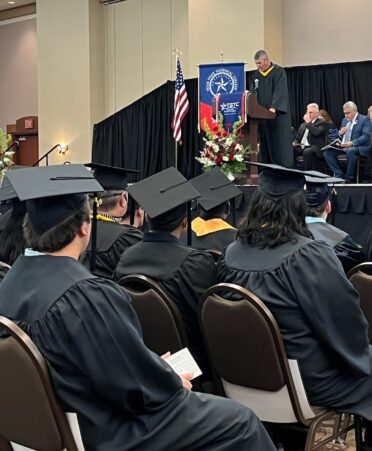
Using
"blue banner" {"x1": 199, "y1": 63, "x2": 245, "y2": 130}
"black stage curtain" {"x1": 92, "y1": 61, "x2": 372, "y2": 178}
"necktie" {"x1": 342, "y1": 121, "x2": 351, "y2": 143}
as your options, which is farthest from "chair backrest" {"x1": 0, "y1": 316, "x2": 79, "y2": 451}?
"black stage curtain" {"x1": 92, "y1": 61, "x2": 372, "y2": 178}

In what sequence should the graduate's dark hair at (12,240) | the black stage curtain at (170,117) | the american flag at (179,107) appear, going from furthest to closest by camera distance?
the american flag at (179,107)
the black stage curtain at (170,117)
the graduate's dark hair at (12,240)

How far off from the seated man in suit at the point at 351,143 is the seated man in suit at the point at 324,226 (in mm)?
5954

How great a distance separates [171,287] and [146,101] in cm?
1123

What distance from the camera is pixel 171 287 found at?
2904 mm

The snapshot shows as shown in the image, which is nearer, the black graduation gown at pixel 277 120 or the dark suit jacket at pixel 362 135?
the black graduation gown at pixel 277 120

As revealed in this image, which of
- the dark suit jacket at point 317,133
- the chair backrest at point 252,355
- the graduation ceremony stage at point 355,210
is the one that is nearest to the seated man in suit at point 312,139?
the dark suit jacket at point 317,133

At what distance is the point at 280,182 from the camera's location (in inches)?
119

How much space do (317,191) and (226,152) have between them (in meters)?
5.00

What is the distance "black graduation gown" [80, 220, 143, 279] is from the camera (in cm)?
384

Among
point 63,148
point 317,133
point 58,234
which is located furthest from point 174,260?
point 63,148

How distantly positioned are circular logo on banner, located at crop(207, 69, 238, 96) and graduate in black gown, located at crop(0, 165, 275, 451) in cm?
772

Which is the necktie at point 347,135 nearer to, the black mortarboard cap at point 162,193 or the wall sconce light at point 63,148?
the black mortarboard cap at point 162,193

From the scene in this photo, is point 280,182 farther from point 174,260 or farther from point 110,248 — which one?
point 110,248

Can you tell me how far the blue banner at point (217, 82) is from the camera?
948 cm
